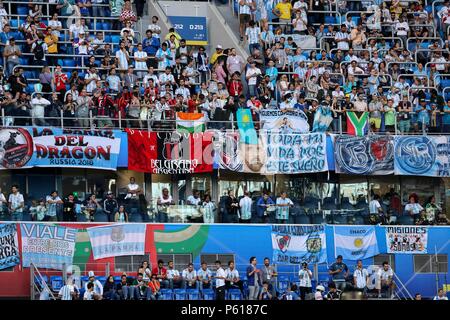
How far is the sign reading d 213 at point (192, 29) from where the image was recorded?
119 ft

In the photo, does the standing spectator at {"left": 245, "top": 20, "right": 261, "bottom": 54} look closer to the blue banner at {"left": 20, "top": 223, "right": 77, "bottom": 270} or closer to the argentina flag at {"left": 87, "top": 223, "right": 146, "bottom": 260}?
the argentina flag at {"left": 87, "top": 223, "right": 146, "bottom": 260}

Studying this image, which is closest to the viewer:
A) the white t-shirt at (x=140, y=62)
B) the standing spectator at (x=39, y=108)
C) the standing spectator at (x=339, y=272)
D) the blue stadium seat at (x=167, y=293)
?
the blue stadium seat at (x=167, y=293)

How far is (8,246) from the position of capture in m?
29.2

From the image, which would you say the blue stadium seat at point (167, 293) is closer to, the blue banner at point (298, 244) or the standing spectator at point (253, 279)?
the standing spectator at point (253, 279)

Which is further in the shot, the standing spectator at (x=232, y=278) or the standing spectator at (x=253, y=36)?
the standing spectator at (x=253, y=36)

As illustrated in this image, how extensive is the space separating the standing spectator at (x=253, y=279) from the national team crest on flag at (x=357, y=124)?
5593mm

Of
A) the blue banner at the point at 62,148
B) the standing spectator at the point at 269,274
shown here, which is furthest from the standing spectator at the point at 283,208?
the blue banner at the point at 62,148

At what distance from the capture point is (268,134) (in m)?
31.7

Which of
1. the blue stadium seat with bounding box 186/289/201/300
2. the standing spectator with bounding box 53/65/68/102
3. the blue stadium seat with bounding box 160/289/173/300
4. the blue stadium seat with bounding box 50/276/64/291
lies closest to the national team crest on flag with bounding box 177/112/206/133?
the standing spectator with bounding box 53/65/68/102

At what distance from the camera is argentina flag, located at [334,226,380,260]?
1236 inches

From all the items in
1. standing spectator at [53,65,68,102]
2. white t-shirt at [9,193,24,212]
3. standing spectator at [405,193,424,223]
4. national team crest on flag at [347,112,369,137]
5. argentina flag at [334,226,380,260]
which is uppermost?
standing spectator at [53,65,68,102]

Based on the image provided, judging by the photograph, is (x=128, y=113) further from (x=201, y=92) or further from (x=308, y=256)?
(x=308, y=256)

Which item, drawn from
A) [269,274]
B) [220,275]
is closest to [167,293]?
[220,275]
